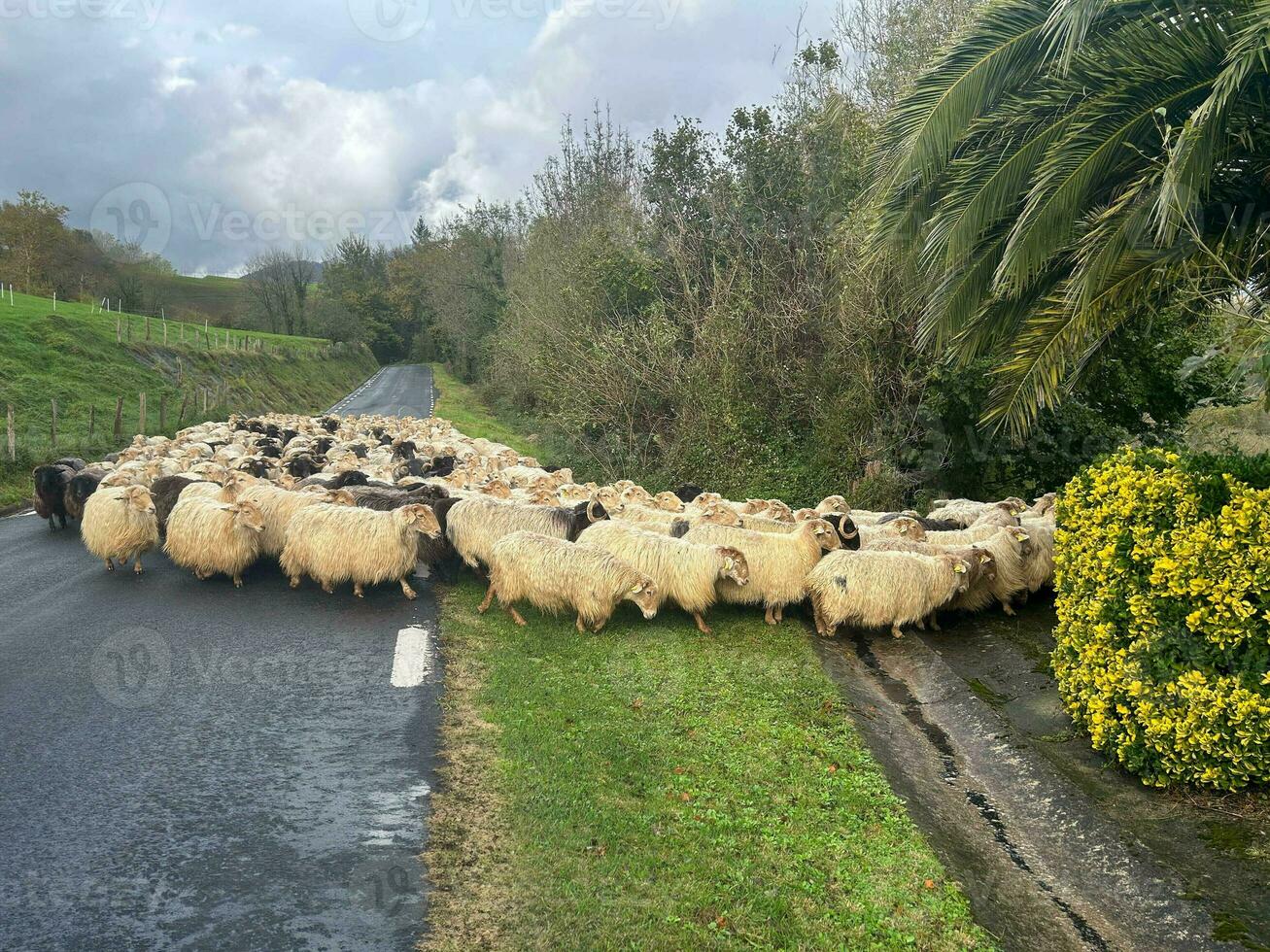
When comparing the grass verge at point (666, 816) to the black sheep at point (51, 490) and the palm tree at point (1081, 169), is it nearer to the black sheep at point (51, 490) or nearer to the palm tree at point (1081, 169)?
the palm tree at point (1081, 169)

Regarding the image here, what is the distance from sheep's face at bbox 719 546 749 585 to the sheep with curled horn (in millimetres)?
2230

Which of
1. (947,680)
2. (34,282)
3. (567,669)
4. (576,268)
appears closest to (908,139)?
(947,680)

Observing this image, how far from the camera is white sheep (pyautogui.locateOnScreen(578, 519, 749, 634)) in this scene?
9781 mm

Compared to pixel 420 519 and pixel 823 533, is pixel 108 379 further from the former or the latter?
pixel 823 533

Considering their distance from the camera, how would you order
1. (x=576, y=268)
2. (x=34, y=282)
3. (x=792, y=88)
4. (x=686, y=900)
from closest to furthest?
(x=686, y=900)
(x=792, y=88)
(x=576, y=268)
(x=34, y=282)

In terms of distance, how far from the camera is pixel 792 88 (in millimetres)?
20484

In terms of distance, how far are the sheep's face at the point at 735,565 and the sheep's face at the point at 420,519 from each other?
3418mm

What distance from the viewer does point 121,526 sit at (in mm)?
11867

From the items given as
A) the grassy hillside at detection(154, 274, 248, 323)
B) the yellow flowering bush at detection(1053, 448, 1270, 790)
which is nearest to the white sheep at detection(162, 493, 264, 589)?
the yellow flowering bush at detection(1053, 448, 1270, 790)

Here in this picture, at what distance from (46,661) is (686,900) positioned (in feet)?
21.4

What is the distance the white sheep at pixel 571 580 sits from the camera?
948 cm

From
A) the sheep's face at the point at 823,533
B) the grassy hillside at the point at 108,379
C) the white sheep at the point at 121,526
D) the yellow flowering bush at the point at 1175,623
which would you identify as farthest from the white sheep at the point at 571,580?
the grassy hillside at the point at 108,379

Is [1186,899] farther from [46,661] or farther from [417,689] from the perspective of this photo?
[46,661]

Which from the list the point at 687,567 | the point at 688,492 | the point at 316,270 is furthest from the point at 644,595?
the point at 316,270
